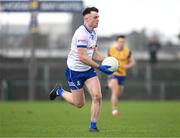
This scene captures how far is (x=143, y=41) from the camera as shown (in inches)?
2026

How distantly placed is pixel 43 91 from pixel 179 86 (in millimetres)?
8926

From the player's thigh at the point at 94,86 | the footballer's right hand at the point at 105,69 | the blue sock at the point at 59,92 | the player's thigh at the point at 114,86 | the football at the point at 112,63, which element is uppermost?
the football at the point at 112,63

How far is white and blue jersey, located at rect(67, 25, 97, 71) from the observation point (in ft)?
44.4

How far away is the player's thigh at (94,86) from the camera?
13602 mm

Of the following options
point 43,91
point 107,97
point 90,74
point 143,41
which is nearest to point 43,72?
point 43,91

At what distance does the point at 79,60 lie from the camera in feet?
45.0

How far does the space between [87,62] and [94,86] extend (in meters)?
0.52

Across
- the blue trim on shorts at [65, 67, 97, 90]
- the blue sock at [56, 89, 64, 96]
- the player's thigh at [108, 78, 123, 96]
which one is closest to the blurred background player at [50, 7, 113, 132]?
the blue trim on shorts at [65, 67, 97, 90]

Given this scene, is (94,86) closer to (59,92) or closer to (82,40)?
(82,40)

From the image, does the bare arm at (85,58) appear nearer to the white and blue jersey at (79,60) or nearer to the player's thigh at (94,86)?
the white and blue jersey at (79,60)

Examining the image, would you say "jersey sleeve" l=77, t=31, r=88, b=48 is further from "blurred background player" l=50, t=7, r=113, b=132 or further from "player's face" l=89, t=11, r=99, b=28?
"player's face" l=89, t=11, r=99, b=28

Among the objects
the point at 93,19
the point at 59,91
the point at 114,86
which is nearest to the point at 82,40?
the point at 93,19

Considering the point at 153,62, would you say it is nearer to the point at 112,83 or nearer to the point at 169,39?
the point at 169,39

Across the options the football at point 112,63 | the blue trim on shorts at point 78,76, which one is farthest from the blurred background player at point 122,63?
the football at point 112,63
